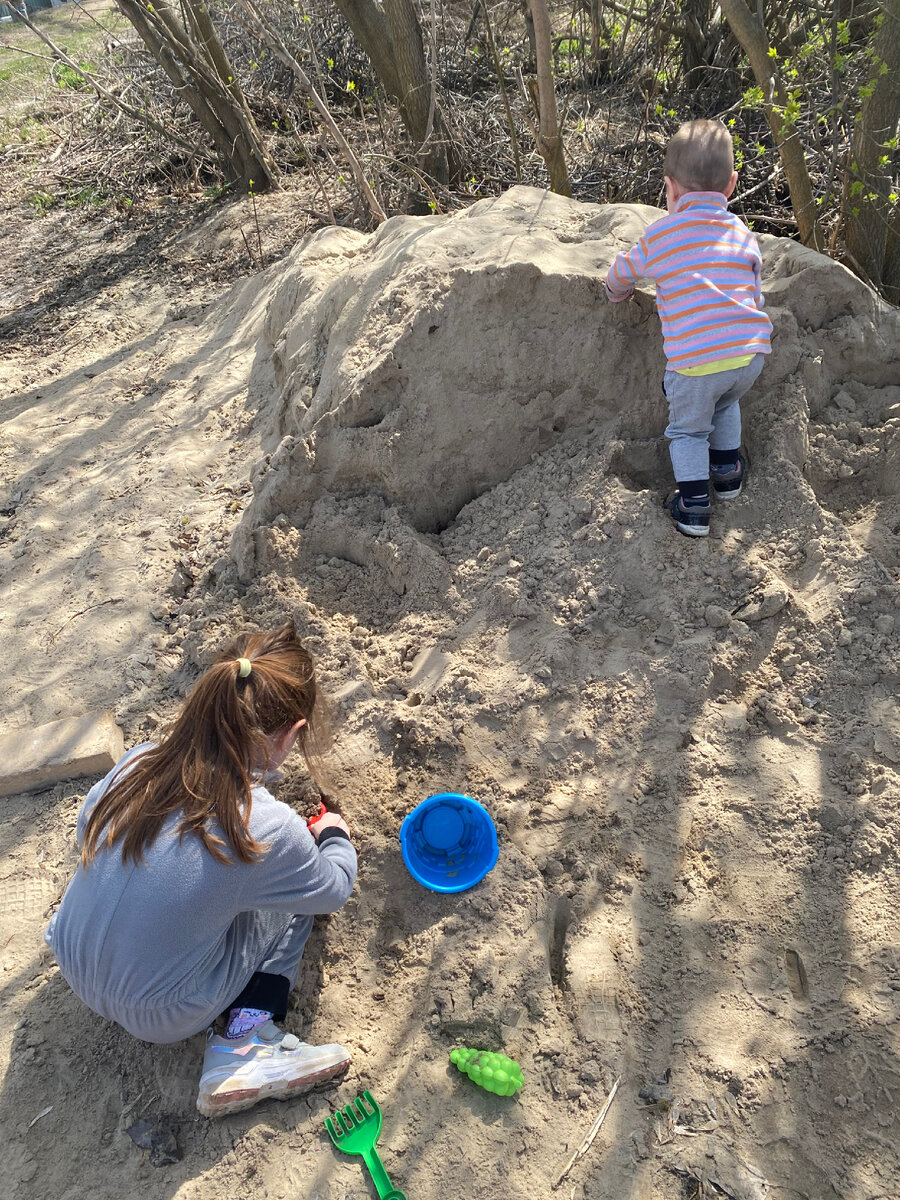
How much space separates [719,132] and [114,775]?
274cm

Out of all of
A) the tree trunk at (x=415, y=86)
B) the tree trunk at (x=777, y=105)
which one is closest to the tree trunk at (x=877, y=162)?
the tree trunk at (x=777, y=105)

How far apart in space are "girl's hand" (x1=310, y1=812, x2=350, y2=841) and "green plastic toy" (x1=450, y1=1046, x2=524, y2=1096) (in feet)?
2.15

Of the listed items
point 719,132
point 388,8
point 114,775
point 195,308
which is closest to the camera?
point 114,775

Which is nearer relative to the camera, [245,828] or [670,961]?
[245,828]

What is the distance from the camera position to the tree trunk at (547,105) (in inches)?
166

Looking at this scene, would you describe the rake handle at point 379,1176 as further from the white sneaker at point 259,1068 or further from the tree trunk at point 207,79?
the tree trunk at point 207,79

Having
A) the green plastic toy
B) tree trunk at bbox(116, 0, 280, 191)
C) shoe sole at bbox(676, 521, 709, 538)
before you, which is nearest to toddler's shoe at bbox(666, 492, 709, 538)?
shoe sole at bbox(676, 521, 709, 538)

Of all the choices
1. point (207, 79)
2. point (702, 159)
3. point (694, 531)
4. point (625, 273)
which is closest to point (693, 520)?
point (694, 531)

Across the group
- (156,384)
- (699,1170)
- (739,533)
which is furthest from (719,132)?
(156,384)

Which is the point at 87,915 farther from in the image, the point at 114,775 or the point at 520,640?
the point at 520,640

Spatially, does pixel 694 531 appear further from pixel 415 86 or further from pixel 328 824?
pixel 415 86

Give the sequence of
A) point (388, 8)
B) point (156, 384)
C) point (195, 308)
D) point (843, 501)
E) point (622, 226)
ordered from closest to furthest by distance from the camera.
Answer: point (843, 501), point (622, 226), point (156, 384), point (388, 8), point (195, 308)

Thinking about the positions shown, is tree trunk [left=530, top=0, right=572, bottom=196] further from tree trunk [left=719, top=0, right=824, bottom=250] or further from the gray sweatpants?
the gray sweatpants

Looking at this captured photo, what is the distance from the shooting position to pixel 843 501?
9.82ft
